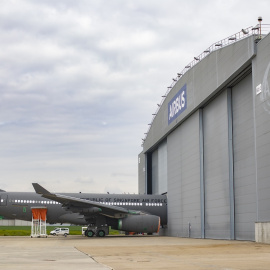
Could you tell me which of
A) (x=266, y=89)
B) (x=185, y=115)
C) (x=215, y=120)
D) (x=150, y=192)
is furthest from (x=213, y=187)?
(x=150, y=192)

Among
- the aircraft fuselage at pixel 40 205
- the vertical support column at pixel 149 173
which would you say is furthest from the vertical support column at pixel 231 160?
the vertical support column at pixel 149 173

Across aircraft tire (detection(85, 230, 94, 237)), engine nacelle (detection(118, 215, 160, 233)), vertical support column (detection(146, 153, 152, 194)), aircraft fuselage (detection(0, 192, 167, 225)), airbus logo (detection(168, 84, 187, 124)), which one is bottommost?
aircraft tire (detection(85, 230, 94, 237))

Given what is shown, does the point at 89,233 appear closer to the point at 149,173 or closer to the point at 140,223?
the point at 140,223

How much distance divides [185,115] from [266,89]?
41.4ft

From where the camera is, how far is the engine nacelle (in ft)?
103

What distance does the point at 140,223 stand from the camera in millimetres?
31453

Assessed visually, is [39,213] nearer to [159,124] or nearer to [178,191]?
[178,191]

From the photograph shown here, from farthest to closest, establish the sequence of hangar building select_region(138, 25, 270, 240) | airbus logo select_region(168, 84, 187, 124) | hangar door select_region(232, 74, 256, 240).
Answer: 1. airbus logo select_region(168, 84, 187, 124)
2. hangar door select_region(232, 74, 256, 240)
3. hangar building select_region(138, 25, 270, 240)

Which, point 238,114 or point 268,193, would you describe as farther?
point 238,114

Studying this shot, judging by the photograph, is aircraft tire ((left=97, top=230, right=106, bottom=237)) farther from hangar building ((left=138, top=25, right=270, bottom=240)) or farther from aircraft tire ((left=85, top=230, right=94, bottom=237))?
hangar building ((left=138, top=25, right=270, bottom=240))

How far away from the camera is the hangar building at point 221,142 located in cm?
2206

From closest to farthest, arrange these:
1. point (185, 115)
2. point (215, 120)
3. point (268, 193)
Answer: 1. point (268, 193)
2. point (215, 120)
3. point (185, 115)

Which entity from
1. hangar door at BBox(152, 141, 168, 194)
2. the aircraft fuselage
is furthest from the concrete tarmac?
hangar door at BBox(152, 141, 168, 194)

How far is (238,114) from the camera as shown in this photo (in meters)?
26.2
